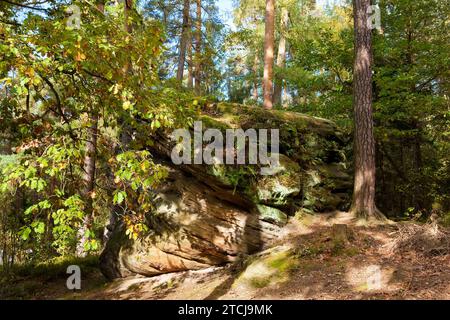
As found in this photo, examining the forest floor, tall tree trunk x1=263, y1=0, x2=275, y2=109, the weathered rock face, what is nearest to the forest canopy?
tall tree trunk x1=263, y1=0, x2=275, y2=109

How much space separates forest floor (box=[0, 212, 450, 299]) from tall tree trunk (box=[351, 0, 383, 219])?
2.07 ft

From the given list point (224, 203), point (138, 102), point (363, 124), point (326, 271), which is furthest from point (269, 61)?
point (138, 102)

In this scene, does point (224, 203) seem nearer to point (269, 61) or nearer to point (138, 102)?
point (138, 102)

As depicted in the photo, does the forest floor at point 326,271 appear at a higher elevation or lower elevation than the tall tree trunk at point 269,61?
lower

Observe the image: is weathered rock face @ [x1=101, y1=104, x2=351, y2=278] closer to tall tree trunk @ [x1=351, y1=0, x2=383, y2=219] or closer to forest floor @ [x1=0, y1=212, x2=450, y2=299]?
forest floor @ [x1=0, y1=212, x2=450, y2=299]

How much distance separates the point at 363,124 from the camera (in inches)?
365

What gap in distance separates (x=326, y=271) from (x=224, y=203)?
334cm

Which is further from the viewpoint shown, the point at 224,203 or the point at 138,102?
the point at 224,203

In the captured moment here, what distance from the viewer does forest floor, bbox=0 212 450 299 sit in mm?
5953

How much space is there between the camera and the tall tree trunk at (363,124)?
29.7ft

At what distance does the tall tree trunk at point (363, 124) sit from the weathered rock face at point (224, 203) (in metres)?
1.30

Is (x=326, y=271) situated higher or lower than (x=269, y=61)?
lower

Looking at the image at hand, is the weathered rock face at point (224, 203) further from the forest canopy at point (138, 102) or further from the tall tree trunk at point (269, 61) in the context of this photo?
the tall tree trunk at point (269, 61)

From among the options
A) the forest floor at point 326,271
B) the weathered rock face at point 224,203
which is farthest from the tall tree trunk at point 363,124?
the weathered rock face at point 224,203
